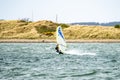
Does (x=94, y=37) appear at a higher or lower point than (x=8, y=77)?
lower

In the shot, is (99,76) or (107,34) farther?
(107,34)

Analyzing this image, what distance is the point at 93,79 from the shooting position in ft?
104

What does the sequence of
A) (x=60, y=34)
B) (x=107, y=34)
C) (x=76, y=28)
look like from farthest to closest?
1. (x=76, y=28)
2. (x=107, y=34)
3. (x=60, y=34)

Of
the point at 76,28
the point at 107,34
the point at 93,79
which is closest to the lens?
the point at 93,79

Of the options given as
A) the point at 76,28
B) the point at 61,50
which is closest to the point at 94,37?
the point at 76,28

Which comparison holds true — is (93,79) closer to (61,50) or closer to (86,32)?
(61,50)

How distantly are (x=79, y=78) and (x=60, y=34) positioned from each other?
2986cm

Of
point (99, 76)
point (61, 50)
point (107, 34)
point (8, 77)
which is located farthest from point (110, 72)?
point (107, 34)

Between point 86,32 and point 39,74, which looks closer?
point 39,74

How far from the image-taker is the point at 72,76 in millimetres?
33562

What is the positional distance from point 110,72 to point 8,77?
9.18 m

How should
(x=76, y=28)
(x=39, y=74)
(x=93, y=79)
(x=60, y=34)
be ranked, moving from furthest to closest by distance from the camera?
(x=76, y=28)
(x=60, y=34)
(x=39, y=74)
(x=93, y=79)

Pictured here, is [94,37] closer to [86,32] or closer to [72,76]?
[86,32]

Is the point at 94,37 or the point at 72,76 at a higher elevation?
the point at 72,76
